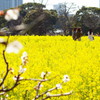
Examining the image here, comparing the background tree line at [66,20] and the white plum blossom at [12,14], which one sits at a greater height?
the white plum blossom at [12,14]

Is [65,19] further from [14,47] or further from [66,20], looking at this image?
[14,47]

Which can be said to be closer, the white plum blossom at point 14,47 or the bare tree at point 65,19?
the white plum blossom at point 14,47

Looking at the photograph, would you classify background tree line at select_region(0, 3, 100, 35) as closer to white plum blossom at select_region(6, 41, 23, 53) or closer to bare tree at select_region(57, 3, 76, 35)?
bare tree at select_region(57, 3, 76, 35)

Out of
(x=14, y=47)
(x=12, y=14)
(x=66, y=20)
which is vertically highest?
(x=12, y=14)

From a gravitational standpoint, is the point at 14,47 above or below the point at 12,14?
below

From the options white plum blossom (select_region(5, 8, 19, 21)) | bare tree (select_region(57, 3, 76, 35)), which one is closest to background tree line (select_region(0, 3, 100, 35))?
bare tree (select_region(57, 3, 76, 35))

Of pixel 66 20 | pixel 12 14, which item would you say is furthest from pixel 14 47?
pixel 66 20

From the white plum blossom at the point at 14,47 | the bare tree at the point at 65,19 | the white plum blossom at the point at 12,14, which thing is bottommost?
the bare tree at the point at 65,19

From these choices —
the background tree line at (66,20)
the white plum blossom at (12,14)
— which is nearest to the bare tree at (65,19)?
the background tree line at (66,20)

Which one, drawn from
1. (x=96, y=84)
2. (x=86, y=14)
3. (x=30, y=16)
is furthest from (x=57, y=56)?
(x=86, y=14)

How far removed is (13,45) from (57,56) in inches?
479

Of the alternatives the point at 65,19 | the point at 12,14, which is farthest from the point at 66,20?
the point at 12,14

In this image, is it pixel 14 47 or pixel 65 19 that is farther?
pixel 65 19

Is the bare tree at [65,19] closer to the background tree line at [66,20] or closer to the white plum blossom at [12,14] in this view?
the background tree line at [66,20]
